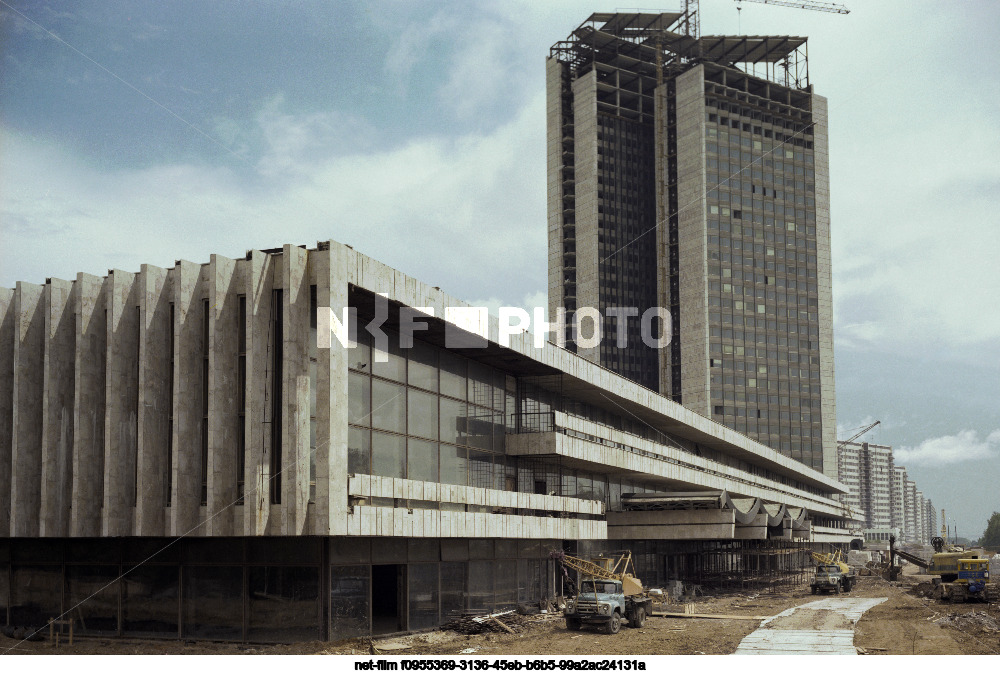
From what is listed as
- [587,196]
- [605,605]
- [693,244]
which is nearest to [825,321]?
[693,244]

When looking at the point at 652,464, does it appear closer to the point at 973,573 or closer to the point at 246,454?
the point at 973,573

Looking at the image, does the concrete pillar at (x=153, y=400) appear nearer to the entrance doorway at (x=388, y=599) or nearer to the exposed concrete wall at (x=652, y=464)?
the entrance doorway at (x=388, y=599)

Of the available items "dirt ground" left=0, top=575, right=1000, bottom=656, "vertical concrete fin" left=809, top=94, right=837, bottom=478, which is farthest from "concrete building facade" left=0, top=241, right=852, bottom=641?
"vertical concrete fin" left=809, top=94, right=837, bottom=478

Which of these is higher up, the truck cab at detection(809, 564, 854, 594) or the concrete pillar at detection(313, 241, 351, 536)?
the concrete pillar at detection(313, 241, 351, 536)

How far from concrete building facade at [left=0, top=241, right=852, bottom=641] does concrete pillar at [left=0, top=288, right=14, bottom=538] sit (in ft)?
0.26

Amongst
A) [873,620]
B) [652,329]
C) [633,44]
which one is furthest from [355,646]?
[633,44]

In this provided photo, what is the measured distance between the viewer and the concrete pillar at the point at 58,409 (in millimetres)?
34156

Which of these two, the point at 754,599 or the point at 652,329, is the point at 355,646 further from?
the point at 652,329

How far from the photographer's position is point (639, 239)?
178000 millimetres

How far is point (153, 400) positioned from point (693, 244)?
472ft

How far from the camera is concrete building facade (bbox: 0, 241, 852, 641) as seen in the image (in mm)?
31297

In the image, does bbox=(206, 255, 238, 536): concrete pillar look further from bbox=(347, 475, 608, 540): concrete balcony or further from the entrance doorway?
the entrance doorway

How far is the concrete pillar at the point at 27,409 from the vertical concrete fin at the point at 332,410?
1222 cm

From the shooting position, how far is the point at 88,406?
34.2 m
